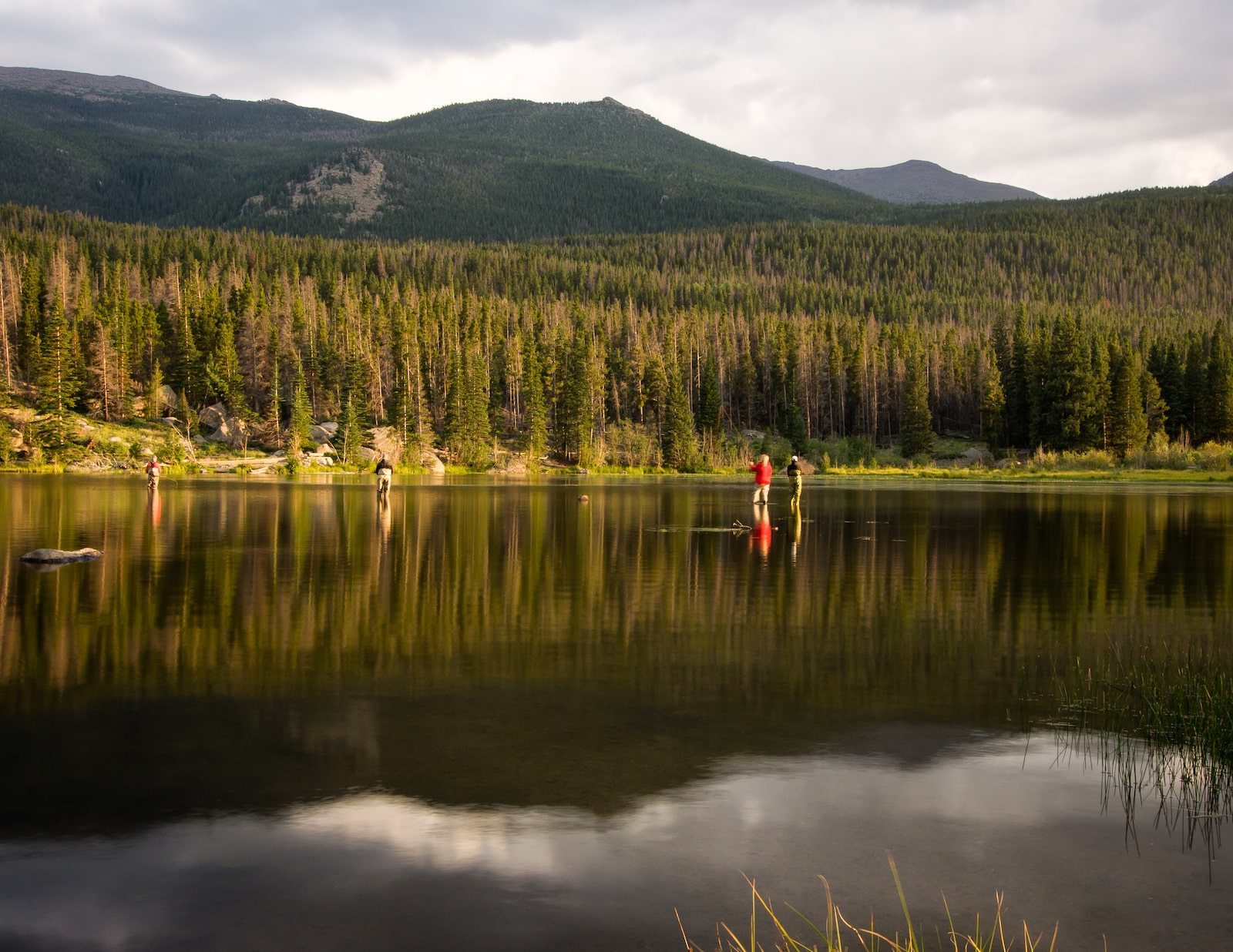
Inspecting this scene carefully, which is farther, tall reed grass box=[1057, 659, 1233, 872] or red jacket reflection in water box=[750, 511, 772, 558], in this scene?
red jacket reflection in water box=[750, 511, 772, 558]

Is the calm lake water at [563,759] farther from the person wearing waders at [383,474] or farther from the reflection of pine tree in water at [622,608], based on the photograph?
the person wearing waders at [383,474]

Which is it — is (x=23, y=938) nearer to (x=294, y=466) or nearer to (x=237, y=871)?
(x=237, y=871)

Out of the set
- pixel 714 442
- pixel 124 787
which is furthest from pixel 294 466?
pixel 124 787

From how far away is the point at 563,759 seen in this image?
23.5 ft

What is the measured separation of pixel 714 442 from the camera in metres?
126

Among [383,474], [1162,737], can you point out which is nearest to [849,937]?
[1162,737]

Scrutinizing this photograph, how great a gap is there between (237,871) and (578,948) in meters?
2.00

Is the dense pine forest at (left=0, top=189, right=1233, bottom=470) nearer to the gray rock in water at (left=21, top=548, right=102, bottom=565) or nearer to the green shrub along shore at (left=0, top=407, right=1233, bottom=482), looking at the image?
the green shrub along shore at (left=0, top=407, right=1233, bottom=482)

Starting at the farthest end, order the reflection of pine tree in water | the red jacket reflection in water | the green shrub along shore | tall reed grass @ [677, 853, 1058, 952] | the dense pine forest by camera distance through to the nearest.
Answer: the dense pine forest, the green shrub along shore, the red jacket reflection in water, the reflection of pine tree in water, tall reed grass @ [677, 853, 1058, 952]

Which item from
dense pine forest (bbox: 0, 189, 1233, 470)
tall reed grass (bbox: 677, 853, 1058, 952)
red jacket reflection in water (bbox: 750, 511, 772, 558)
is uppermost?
dense pine forest (bbox: 0, 189, 1233, 470)

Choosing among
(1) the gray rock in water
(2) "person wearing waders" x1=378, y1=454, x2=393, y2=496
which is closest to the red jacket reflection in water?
(1) the gray rock in water

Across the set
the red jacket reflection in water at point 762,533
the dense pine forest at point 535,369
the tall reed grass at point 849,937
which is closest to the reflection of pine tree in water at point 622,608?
the red jacket reflection in water at point 762,533

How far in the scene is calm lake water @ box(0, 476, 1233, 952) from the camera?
5051mm

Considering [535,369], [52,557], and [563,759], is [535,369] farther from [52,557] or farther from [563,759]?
[563,759]
